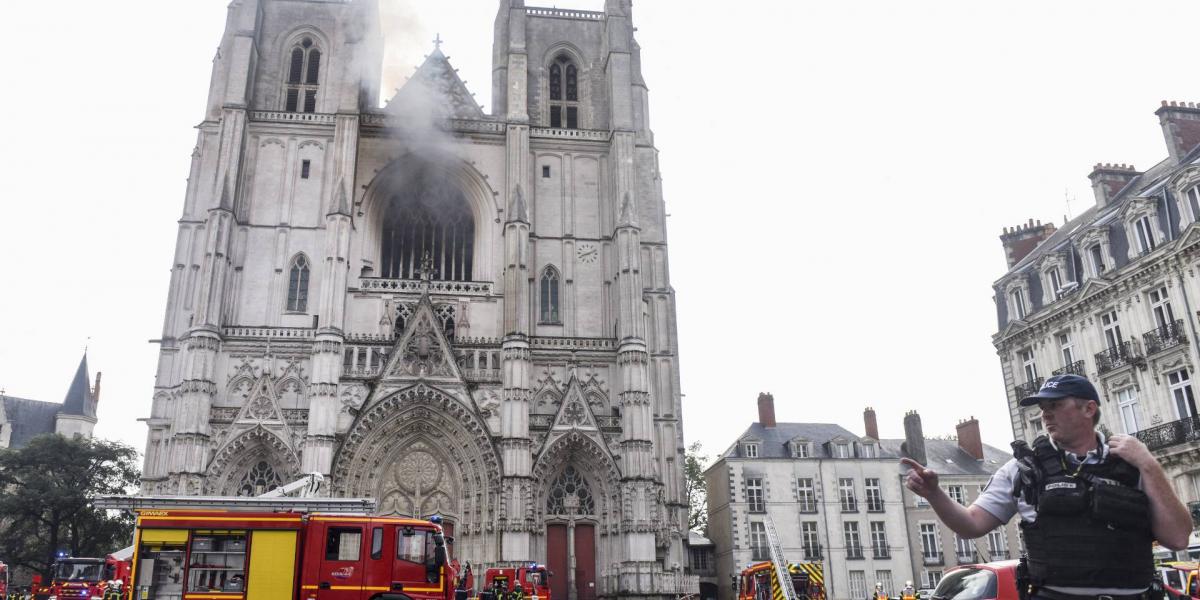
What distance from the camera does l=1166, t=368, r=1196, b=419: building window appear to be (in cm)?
2003

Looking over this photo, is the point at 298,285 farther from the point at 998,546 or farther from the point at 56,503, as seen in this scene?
the point at 998,546

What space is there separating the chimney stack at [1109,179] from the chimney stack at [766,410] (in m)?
17.9

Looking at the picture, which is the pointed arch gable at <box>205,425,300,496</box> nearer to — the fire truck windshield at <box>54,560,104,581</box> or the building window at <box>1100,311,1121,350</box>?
the fire truck windshield at <box>54,560,104,581</box>

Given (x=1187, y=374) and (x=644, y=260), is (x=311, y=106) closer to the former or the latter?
(x=644, y=260)

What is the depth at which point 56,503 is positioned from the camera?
35.9 metres

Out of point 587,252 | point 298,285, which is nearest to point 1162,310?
point 587,252

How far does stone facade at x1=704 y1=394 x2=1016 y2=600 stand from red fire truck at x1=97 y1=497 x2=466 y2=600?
82.3 feet

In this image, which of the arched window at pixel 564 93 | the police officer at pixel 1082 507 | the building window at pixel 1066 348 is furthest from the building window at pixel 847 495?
the police officer at pixel 1082 507

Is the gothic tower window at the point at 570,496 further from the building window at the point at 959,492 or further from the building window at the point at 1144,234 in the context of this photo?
the building window at the point at 959,492

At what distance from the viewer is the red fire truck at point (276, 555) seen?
41.5ft

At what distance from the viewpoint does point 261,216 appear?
30.0 meters

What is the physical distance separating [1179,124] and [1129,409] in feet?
27.7

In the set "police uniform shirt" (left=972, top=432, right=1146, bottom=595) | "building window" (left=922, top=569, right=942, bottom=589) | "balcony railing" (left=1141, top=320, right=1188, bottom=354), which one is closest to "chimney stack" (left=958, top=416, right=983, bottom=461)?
"building window" (left=922, top=569, right=942, bottom=589)

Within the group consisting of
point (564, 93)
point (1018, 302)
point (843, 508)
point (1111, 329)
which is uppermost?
point (564, 93)
